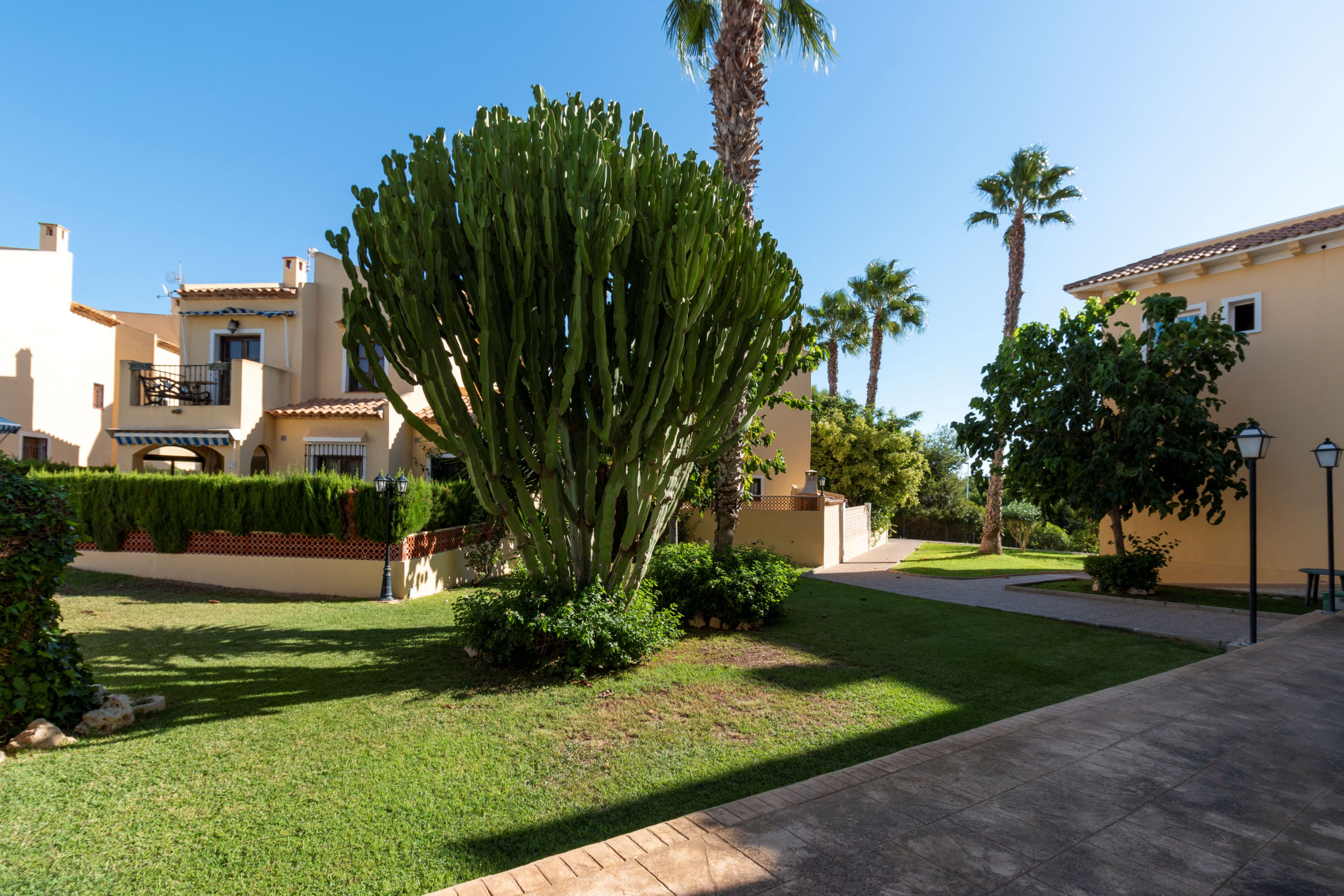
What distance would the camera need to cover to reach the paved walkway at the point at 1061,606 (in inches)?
413

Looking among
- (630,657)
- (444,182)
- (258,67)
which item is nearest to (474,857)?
(630,657)

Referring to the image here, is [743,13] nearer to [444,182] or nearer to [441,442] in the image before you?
[444,182]

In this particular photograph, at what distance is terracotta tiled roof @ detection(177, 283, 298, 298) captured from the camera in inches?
806

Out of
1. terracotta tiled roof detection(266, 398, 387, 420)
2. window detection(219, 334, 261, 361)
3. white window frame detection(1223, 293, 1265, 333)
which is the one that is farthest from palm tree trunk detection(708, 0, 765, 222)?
window detection(219, 334, 261, 361)

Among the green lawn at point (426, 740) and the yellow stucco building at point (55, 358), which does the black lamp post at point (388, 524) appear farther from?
the yellow stucco building at point (55, 358)

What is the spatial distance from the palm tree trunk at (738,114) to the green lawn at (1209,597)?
8920 millimetres

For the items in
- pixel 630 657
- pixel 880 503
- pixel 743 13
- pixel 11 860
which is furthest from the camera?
pixel 880 503

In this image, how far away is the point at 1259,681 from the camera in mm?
7215

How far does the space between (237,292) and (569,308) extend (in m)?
18.3

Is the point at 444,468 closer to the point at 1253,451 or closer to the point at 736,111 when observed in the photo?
the point at 736,111

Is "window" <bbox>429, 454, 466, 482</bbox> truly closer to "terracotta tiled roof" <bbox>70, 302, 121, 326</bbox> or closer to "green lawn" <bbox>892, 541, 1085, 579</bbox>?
"terracotta tiled roof" <bbox>70, 302, 121, 326</bbox>

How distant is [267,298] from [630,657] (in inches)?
766

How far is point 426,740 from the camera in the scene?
212 inches

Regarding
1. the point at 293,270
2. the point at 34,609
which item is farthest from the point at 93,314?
the point at 34,609
